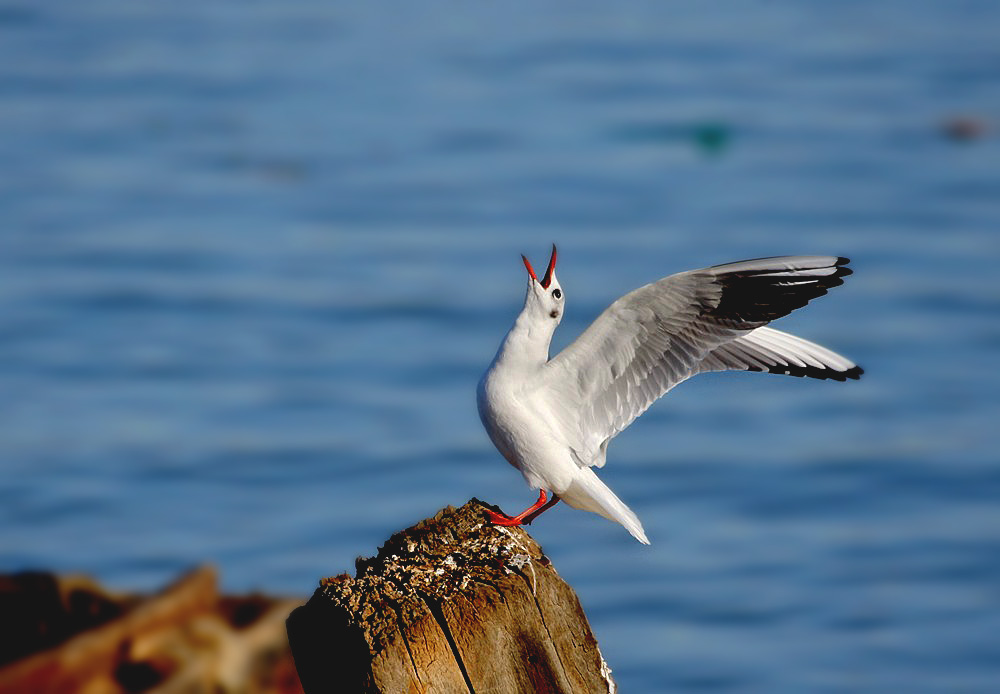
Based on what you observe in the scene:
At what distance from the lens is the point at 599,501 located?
573 cm

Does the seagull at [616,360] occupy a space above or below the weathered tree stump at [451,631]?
above

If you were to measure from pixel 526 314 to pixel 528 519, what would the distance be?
27.2 inches

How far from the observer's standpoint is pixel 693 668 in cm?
1133

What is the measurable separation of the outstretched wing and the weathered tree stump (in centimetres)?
103

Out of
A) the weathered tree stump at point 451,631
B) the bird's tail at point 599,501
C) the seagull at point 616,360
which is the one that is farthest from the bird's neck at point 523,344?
the weathered tree stump at point 451,631

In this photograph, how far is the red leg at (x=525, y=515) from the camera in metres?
5.21

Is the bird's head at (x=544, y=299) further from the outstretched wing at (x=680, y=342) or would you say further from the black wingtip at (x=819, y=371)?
the black wingtip at (x=819, y=371)

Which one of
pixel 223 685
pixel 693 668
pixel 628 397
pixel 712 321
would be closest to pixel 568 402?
pixel 628 397

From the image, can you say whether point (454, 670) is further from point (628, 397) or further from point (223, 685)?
point (223, 685)

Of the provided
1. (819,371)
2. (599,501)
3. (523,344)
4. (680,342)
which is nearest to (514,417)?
(523,344)

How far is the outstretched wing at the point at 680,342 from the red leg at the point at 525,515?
19 centimetres

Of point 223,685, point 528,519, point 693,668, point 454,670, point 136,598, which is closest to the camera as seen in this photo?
point 454,670

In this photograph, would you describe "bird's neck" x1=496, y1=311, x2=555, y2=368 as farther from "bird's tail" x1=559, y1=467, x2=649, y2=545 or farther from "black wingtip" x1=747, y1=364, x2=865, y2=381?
"black wingtip" x1=747, y1=364, x2=865, y2=381

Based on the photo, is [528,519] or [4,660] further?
[4,660]
